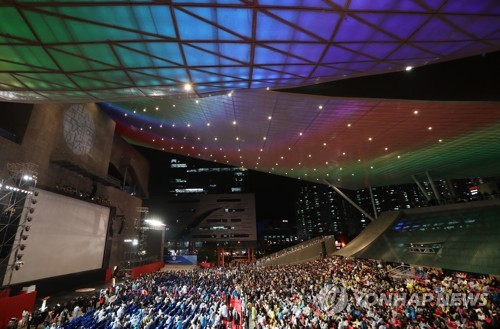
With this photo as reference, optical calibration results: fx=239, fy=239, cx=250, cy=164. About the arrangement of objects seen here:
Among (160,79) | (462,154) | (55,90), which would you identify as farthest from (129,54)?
(462,154)

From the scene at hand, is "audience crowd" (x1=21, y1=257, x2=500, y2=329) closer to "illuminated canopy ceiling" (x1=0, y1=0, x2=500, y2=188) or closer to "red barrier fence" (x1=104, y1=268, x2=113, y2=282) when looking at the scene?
"red barrier fence" (x1=104, y1=268, x2=113, y2=282)

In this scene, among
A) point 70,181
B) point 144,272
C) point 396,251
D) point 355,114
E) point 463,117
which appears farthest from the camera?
point 144,272

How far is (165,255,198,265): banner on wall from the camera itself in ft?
151

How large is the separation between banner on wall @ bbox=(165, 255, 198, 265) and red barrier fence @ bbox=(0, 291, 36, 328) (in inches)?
1297

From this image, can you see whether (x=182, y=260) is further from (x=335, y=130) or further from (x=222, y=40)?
(x=222, y=40)

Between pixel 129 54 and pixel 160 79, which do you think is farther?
pixel 160 79

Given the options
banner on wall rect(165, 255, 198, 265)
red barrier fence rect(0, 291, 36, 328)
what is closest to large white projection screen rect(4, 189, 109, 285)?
red barrier fence rect(0, 291, 36, 328)

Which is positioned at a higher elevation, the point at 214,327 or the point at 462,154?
the point at 462,154

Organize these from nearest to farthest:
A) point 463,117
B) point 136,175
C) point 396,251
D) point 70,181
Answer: point 463,117 → point 70,181 → point 396,251 → point 136,175

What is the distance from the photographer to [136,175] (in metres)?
43.5

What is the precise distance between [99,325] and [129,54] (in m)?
12.0

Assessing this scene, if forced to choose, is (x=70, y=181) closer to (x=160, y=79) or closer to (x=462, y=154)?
(x=160, y=79)

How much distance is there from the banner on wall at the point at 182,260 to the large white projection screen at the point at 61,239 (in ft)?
72.6

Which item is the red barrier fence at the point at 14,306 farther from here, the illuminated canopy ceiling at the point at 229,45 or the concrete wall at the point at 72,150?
the illuminated canopy ceiling at the point at 229,45
